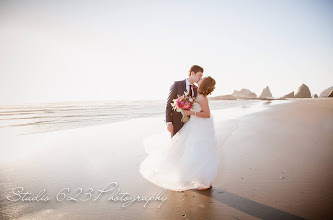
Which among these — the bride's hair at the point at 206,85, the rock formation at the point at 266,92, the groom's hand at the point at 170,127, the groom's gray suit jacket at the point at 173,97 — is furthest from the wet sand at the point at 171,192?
the rock formation at the point at 266,92

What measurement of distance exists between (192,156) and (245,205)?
4.08 feet

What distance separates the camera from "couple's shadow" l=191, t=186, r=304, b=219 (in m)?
2.95

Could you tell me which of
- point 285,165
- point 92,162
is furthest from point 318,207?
point 92,162

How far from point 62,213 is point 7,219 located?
771 mm

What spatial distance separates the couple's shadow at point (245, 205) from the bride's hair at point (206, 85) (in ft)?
6.58

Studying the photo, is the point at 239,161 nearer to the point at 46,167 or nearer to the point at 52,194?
the point at 52,194

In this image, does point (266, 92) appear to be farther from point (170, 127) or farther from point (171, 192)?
point (171, 192)

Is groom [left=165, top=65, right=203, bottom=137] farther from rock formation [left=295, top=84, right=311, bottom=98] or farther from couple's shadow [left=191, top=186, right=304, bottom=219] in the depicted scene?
rock formation [left=295, top=84, right=311, bottom=98]

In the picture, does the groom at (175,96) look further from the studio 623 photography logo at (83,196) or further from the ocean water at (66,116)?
the ocean water at (66,116)

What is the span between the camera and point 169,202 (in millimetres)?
3449

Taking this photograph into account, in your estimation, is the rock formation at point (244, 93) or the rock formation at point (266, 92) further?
the rock formation at point (244, 93)

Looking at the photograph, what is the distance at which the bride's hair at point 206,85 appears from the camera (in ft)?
12.5

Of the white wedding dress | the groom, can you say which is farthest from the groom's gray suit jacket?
the white wedding dress

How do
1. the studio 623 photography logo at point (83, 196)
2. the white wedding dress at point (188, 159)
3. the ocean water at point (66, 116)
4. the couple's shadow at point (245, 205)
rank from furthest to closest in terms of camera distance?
1. the ocean water at point (66, 116)
2. the white wedding dress at point (188, 159)
3. the studio 623 photography logo at point (83, 196)
4. the couple's shadow at point (245, 205)
